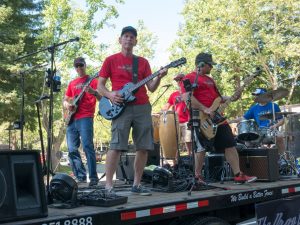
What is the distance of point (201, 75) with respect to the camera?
5.52 m

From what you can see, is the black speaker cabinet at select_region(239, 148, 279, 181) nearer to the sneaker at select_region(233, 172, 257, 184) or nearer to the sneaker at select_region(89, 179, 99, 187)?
the sneaker at select_region(233, 172, 257, 184)

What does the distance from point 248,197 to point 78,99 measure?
113 inches

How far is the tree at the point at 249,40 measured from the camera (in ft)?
69.6

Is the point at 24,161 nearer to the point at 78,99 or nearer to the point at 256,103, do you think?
the point at 78,99

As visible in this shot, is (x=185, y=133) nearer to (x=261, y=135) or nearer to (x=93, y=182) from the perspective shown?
(x=261, y=135)

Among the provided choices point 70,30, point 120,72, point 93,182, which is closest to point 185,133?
point 93,182

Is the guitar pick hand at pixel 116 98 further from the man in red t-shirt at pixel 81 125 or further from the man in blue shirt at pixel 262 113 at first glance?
the man in blue shirt at pixel 262 113

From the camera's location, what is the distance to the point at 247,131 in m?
6.77

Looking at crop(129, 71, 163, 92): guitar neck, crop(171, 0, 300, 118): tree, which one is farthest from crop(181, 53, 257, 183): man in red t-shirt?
crop(171, 0, 300, 118): tree

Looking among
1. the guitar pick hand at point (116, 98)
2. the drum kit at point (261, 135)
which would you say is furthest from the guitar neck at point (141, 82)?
the drum kit at point (261, 135)

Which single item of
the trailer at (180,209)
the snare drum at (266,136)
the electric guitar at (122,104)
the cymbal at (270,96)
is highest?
the cymbal at (270,96)

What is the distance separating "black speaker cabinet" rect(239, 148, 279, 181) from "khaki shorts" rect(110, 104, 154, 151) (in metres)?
1.98

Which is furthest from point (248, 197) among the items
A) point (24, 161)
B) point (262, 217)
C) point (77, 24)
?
point (77, 24)

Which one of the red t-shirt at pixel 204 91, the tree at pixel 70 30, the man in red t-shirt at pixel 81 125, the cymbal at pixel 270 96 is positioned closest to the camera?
the red t-shirt at pixel 204 91
